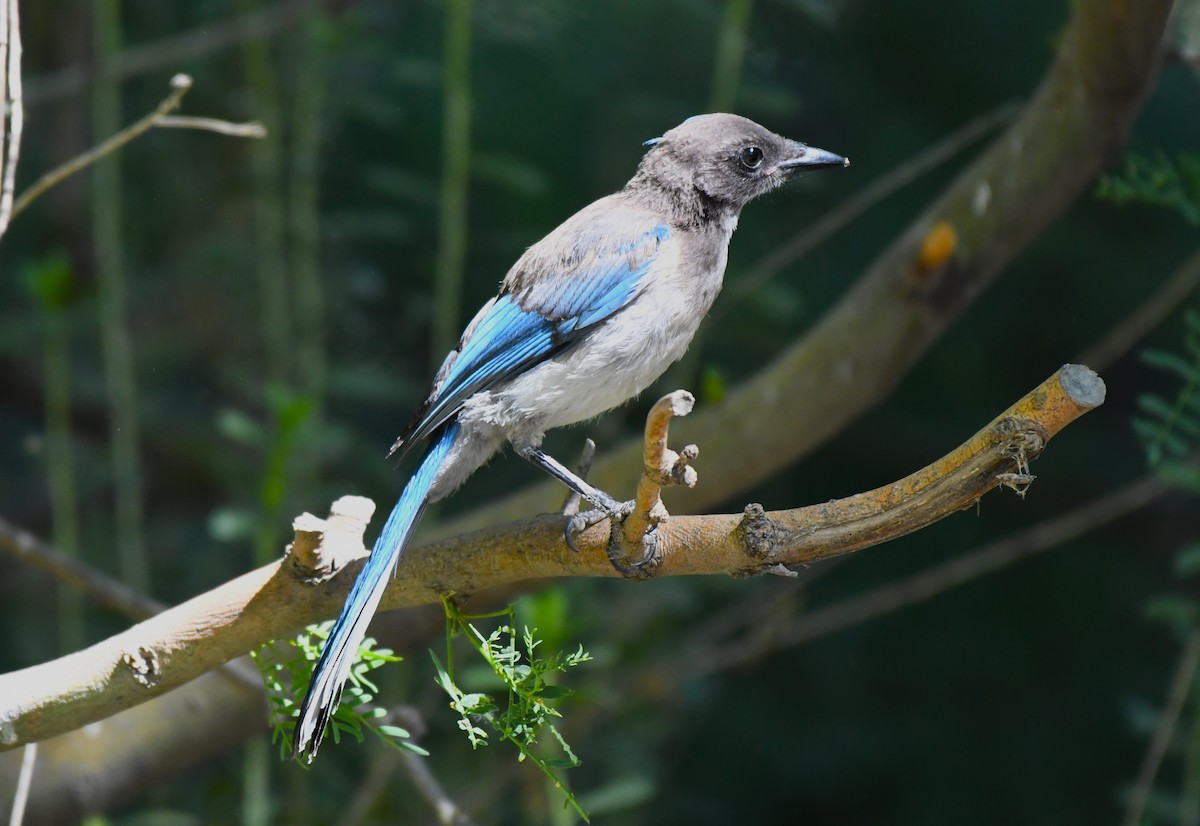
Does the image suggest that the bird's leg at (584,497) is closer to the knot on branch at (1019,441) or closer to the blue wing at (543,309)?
the blue wing at (543,309)

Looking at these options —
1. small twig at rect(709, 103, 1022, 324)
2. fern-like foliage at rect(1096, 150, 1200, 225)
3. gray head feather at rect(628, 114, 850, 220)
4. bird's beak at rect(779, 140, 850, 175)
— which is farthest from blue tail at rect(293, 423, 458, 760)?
small twig at rect(709, 103, 1022, 324)

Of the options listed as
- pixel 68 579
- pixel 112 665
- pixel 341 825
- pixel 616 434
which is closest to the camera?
pixel 112 665

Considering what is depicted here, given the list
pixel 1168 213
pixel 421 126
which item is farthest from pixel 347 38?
pixel 1168 213

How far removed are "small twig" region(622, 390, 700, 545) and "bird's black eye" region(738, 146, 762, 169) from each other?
4.37 ft

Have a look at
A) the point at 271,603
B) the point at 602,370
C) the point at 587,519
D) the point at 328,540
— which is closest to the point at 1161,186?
the point at 602,370

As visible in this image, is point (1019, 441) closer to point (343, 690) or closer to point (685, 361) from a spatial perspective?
point (343, 690)

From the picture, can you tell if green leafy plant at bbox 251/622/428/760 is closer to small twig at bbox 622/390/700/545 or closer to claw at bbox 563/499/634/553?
claw at bbox 563/499/634/553

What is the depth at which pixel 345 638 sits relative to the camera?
225 centimetres

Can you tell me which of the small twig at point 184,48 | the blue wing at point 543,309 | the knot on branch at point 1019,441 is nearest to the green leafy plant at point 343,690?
the blue wing at point 543,309

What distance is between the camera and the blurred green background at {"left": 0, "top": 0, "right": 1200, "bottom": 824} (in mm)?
4418

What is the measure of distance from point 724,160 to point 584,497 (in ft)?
3.25

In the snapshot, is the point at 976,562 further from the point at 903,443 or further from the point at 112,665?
the point at 112,665

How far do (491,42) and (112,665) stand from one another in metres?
3.07

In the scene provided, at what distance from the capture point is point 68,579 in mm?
3246
